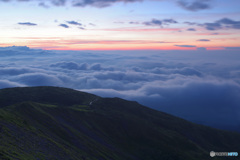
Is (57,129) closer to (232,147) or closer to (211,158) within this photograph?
(211,158)

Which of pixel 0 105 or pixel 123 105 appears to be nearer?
pixel 0 105

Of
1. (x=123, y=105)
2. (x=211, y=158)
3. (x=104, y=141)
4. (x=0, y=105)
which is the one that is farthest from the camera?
(x=123, y=105)

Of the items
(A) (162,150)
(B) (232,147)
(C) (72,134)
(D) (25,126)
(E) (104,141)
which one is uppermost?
(D) (25,126)

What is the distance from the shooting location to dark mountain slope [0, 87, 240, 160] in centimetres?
5178

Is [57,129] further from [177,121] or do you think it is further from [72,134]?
[177,121]

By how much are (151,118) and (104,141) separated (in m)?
55.9

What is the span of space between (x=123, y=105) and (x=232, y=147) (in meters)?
76.3

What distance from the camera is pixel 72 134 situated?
258ft

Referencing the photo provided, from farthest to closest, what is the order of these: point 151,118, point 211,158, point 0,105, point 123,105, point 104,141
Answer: point 123,105 < point 151,118 < point 0,105 < point 211,158 < point 104,141

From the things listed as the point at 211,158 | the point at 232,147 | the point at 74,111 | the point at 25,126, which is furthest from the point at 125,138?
the point at 232,147

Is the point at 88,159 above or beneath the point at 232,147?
above

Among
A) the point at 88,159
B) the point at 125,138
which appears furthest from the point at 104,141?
the point at 88,159

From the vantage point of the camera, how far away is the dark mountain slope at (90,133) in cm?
5178

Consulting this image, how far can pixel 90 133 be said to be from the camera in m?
92.6
